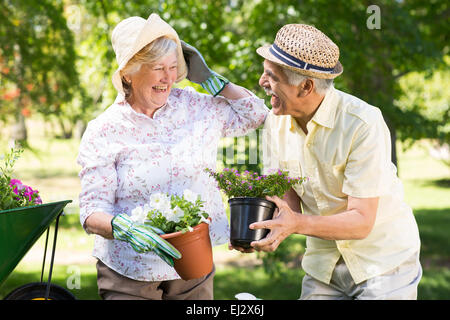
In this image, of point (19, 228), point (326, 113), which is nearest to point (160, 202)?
point (19, 228)

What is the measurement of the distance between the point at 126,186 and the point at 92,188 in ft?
0.50

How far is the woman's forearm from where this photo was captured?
2361 millimetres

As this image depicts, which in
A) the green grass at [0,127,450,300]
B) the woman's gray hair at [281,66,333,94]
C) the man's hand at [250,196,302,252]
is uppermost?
the woman's gray hair at [281,66,333,94]

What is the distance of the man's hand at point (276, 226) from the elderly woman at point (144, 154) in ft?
1.72

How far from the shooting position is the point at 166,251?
7.06ft

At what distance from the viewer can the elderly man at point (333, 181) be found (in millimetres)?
2314

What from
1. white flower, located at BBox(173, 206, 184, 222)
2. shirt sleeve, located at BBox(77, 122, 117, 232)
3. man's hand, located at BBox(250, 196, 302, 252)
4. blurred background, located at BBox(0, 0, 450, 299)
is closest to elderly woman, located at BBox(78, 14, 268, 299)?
shirt sleeve, located at BBox(77, 122, 117, 232)

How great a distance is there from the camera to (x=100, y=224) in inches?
93.6

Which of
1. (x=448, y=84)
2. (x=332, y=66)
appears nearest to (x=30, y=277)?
(x=332, y=66)

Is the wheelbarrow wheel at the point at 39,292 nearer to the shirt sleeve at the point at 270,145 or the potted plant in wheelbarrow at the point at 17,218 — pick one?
the potted plant in wheelbarrow at the point at 17,218

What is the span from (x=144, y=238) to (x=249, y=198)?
17.0 inches

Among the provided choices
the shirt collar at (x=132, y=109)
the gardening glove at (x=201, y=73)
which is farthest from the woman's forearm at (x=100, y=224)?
the gardening glove at (x=201, y=73)

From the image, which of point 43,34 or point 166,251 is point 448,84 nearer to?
Result: point 43,34

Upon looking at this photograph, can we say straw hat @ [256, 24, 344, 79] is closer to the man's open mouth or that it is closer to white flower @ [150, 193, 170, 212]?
the man's open mouth
